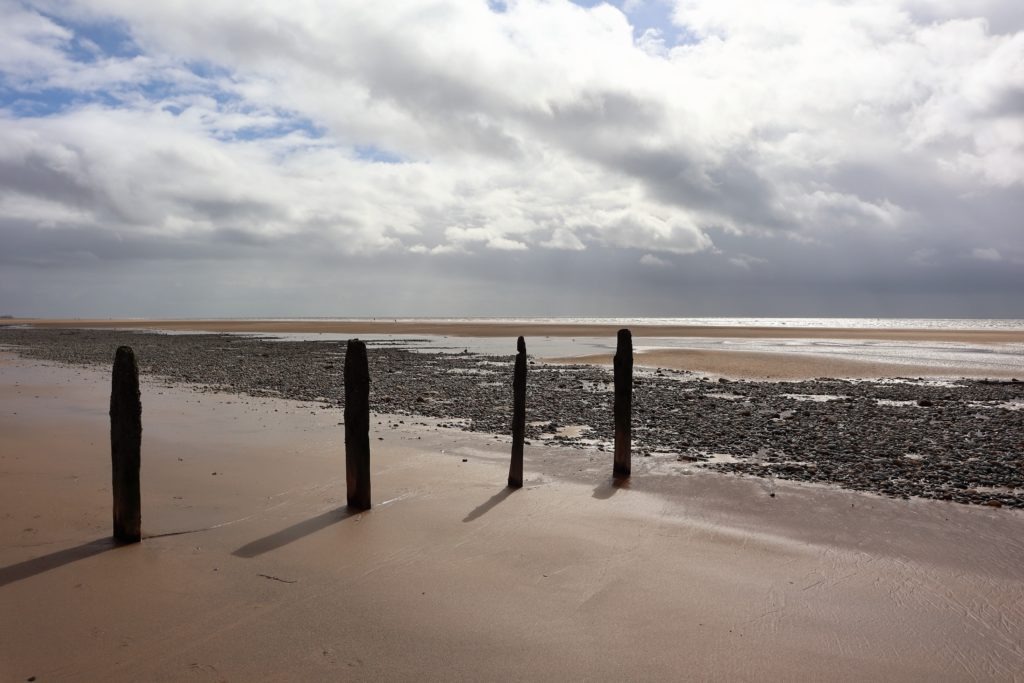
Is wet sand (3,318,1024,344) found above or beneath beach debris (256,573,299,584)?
above

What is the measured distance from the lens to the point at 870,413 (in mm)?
18719

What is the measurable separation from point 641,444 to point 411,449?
5.16m

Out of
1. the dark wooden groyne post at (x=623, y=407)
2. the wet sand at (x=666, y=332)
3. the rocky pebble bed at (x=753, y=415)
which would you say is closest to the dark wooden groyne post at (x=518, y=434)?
the dark wooden groyne post at (x=623, y=407)

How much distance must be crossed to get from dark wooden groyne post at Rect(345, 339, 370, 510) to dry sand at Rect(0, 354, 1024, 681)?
40 centimetres

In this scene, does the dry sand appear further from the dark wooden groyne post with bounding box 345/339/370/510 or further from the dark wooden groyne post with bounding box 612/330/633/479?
the dark wooden groyne post with bounding box 612/330/633/479

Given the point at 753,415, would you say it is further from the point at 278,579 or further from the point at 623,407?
the point at 278,579

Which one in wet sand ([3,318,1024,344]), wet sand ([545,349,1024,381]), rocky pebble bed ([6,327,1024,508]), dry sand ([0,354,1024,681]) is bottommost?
dry sand ([0,354,1024,681])

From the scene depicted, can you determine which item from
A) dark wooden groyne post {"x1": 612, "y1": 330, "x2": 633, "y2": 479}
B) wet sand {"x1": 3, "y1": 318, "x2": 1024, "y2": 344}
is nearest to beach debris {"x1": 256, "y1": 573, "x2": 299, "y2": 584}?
dark wooden groyne post {"x1": 612, "y1": 330, "x2": 633, "y2": 479}

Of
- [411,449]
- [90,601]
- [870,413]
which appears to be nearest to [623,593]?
[90,601]

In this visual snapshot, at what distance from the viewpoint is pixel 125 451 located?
25.5ft

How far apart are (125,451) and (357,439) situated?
114 inches

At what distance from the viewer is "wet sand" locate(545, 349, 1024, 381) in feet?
101

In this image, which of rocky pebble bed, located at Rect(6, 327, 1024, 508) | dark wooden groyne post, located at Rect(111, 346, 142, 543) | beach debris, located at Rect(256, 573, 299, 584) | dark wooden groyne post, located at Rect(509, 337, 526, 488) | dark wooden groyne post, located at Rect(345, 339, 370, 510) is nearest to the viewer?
beach debris, located at Rect(256, 573, 299, 584)

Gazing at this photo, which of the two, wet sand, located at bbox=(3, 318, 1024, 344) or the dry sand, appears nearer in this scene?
the dry sand
